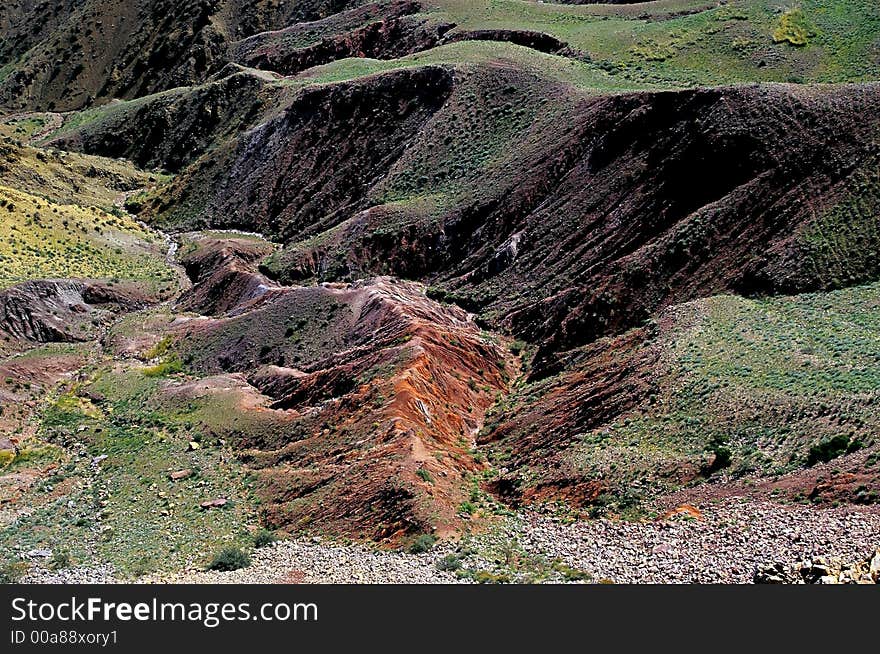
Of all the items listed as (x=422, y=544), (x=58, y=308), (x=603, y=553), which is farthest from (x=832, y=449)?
(x=58, y=308)

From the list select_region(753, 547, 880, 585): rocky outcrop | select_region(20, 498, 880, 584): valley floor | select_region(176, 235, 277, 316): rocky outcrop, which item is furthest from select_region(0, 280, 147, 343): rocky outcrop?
select_region(753, 547, 880, 585): rocky outcrop

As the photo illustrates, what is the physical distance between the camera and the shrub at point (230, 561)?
29281 millimetres

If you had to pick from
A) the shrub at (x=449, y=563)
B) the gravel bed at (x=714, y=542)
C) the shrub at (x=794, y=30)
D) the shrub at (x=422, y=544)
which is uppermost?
the shrub at (x=794, y=30)

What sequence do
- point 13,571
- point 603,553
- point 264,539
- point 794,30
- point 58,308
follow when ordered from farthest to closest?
point 794,30 < point 58,308 < point 264,539 < point 13,571 < point 603,553

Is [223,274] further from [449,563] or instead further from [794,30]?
[794,30]

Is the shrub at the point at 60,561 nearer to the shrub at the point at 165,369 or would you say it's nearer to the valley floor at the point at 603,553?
the valley floor at the point at 603,553

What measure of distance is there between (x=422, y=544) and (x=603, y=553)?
5.38m

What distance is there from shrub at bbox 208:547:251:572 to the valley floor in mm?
399

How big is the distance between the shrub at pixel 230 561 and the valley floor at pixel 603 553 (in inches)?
15.7

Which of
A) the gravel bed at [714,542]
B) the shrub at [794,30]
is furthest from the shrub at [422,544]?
the shrub at [794,30]

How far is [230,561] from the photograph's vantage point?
29.5 meters

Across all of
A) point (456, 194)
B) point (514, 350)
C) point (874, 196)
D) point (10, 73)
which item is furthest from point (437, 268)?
point (10, 73)

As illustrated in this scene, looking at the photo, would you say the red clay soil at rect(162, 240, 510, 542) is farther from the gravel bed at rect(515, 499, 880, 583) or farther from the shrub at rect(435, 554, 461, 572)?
the gravel bed at rect(515, 499, 880, 583)

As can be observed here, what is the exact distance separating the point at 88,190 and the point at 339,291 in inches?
1991
